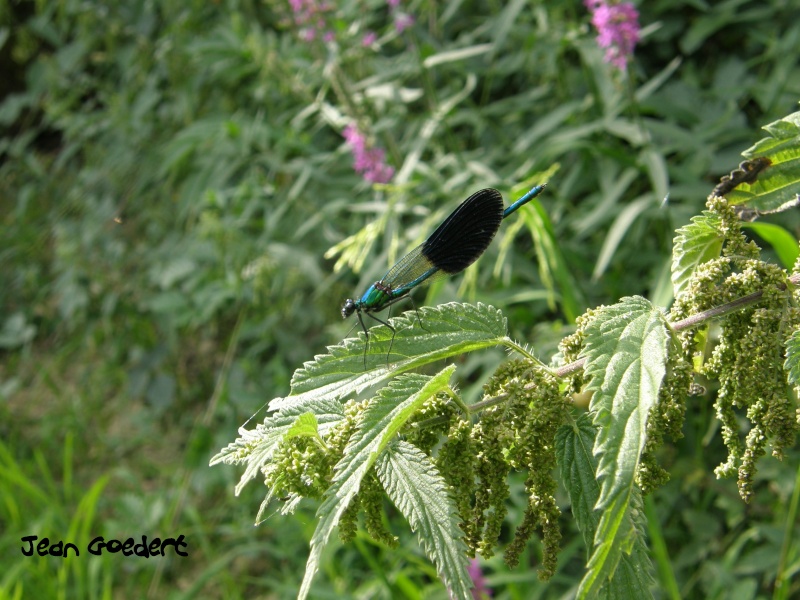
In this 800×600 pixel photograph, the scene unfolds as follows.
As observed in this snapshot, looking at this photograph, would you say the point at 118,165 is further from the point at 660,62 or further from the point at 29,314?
the point at 660,62

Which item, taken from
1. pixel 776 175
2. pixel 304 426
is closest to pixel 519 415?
pixel 304 426

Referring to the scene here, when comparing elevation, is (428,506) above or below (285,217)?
above

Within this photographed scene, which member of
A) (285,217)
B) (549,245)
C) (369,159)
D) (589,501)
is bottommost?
(285,217)

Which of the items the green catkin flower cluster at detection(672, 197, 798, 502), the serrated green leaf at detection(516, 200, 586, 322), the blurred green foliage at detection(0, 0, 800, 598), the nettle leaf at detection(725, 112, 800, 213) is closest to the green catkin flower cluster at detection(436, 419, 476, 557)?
the green catkin flower cluster at detection(672, 197, 798, 502)

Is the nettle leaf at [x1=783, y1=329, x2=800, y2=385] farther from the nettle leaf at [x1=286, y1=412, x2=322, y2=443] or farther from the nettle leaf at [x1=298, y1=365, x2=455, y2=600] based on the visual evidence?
the nettle leaf at [x1=286, y1=412, x2=322, y2=443]

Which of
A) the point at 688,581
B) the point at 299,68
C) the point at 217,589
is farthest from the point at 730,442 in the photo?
the point at 217,589

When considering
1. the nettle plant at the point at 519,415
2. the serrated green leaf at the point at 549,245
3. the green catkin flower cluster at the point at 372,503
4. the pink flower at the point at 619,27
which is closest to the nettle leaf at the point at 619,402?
the nettle plant at the point at 519,415

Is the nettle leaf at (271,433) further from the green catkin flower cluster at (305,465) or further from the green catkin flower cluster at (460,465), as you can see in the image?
the green catkin flower cluster at (460,465)

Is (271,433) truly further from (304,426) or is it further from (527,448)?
(527,448)
